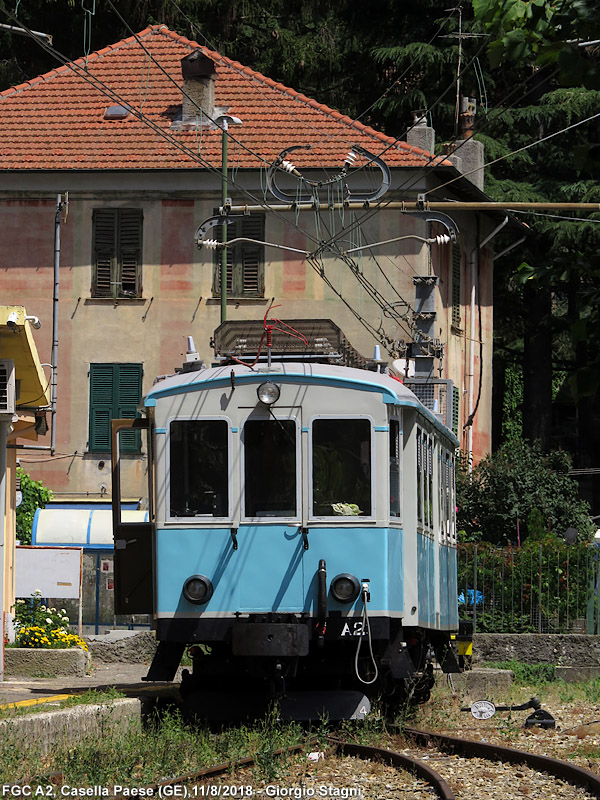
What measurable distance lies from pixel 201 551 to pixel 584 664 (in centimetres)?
1035

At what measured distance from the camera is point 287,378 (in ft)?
41.8

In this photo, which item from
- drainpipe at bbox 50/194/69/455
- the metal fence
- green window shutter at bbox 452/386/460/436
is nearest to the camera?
the metal fence

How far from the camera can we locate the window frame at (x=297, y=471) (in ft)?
40.6

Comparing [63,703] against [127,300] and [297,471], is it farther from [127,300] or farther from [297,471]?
[127,300]

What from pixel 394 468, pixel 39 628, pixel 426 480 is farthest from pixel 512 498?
pixel 394 468

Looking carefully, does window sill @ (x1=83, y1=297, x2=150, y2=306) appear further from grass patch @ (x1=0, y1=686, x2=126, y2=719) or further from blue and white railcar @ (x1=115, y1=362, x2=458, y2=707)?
grass patch @ (x1=0, y1=686, x2=126, y2=719)

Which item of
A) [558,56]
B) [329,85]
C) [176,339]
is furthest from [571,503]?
[558,56]

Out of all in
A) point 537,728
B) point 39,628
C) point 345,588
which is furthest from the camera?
point 39,628

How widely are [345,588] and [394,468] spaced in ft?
3.89

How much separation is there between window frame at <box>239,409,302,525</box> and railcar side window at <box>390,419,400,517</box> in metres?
0.79

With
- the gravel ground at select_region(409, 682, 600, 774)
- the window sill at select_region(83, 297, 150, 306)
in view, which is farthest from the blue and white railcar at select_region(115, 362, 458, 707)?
the window sill at select_region(83, 297, 150, 306)

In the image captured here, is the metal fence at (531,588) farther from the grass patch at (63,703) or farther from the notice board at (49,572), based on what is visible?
the grass patch at (63,703)

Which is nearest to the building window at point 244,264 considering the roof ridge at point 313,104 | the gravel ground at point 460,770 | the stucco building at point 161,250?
the stucco building at point 161,250

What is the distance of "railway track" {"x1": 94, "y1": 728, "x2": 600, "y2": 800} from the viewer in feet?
30.6
